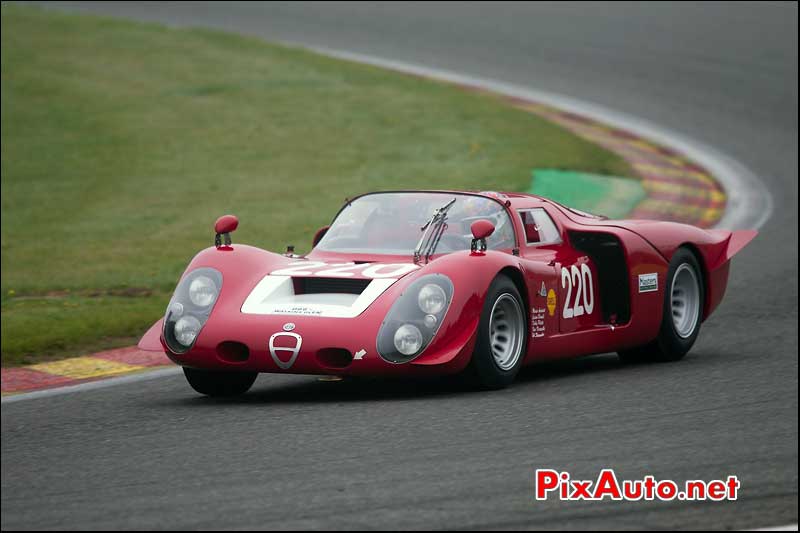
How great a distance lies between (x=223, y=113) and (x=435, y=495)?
1777cm

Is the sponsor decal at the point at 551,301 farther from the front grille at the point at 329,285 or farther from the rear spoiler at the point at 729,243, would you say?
the rear spoiler at the point at 729,243

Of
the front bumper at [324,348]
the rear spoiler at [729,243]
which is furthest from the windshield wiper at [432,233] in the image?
the rear spoiler at [729,243]

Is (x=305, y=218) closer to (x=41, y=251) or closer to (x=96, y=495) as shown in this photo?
(x=41, y=251)

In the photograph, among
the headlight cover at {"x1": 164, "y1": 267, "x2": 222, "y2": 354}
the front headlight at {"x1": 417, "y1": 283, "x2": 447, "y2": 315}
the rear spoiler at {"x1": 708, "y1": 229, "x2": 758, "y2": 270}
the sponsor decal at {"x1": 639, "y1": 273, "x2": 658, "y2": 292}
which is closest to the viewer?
the front headlight at {"x1": 417, "y1": 283, "x2": 447, "y2": 315}

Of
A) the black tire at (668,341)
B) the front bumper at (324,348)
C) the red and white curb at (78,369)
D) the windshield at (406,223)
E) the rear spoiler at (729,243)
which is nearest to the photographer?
the front bumper at (324,348)

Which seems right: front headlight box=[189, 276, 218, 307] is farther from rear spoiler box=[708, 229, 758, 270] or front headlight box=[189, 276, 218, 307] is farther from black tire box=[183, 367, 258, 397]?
rear spoiler box=[708, 229, 758, 270]

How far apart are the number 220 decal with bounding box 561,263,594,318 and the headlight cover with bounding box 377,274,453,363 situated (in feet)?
4.22

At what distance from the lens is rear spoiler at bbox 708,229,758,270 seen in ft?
30.9

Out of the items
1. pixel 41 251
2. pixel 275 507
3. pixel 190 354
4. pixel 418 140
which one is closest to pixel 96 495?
pixel 275 507

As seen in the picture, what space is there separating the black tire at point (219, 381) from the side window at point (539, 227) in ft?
6.25

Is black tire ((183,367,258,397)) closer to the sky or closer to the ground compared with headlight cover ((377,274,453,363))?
closer to the ground

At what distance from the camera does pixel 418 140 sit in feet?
64.7

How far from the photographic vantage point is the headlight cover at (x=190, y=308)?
7223 millimetres

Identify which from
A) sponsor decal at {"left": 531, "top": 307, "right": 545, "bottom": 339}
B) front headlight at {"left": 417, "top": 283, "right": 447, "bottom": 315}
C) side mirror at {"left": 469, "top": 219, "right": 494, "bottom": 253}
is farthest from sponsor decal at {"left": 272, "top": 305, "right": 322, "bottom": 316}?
sponsor decal at {"left": 531, "top": 307, "right": 545, "bottom": 339}
